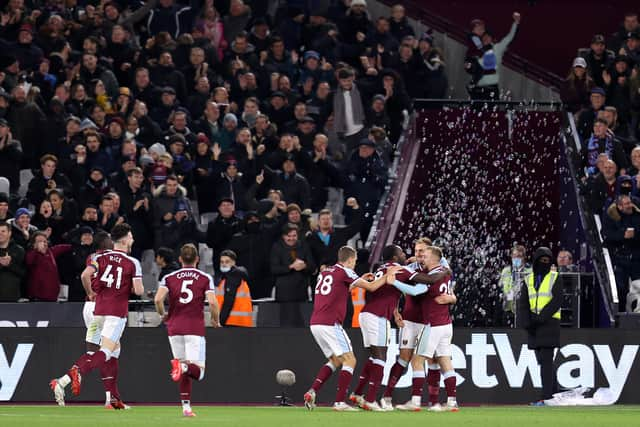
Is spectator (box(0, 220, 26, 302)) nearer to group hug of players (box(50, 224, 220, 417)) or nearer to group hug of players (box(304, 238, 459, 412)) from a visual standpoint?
group hug of players (box(50, 224, 220, 417))

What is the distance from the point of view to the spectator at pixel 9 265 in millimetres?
21922

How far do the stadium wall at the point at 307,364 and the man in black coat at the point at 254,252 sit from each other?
1969 millimetres

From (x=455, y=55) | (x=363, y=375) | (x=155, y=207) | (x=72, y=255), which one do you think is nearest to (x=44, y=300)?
(x=72, y=255)

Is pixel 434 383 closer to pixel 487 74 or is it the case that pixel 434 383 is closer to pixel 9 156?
pixel 9 156

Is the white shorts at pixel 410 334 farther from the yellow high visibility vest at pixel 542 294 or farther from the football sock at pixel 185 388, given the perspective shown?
the football sock at pixel 185 388

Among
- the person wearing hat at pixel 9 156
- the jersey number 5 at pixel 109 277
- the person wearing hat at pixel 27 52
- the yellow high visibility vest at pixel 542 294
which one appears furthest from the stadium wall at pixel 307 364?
the person wearing hat at pixel 27 52

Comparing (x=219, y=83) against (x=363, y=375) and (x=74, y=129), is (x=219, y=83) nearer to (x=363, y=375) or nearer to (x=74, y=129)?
(x=74, y=129)

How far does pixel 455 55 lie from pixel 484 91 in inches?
117

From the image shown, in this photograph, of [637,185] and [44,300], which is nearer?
[44,300]

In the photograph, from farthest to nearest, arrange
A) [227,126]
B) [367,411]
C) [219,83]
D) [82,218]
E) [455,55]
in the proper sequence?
[455,55] < [219,83] < [227,126] < [82,218] < [367,411]

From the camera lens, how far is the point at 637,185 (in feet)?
81.0

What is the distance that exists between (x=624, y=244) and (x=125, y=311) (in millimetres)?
8490

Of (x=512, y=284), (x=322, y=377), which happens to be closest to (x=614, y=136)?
(x=512, y=284)

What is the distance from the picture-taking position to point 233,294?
2195 cm
